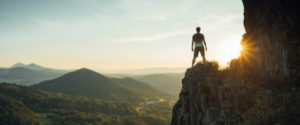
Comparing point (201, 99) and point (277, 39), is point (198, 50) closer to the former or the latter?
point (201, 99)

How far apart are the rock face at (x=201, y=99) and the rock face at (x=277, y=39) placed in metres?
3.26

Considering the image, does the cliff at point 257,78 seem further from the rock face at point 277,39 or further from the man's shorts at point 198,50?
the man's shorts at point 198,50

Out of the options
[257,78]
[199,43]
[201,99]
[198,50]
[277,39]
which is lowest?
[201,99]

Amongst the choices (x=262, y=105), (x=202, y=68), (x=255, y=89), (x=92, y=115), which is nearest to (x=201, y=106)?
(x=202, y=68)

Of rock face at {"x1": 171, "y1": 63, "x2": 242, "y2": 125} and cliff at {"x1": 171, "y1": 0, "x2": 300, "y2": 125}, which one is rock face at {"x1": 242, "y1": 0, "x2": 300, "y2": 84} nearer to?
cliff at {"x1": 171, "y1": 0, "x2": 300, "y2": 125}

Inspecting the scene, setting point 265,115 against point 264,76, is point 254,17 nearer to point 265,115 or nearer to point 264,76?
point 264,76

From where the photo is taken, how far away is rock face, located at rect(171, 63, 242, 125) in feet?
39.2

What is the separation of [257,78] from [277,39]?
262cm

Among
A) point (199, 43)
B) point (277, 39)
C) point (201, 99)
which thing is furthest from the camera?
point (199, 43)

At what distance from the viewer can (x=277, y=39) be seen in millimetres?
10695

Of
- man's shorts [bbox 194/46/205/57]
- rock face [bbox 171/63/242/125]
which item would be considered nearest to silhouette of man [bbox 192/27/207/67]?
man's shorts [bbox 194/46/205/57]

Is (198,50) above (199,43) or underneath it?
underneath

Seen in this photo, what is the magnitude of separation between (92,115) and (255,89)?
204143mm

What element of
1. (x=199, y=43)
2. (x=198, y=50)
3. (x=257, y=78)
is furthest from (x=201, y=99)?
(x=199, y=43)
